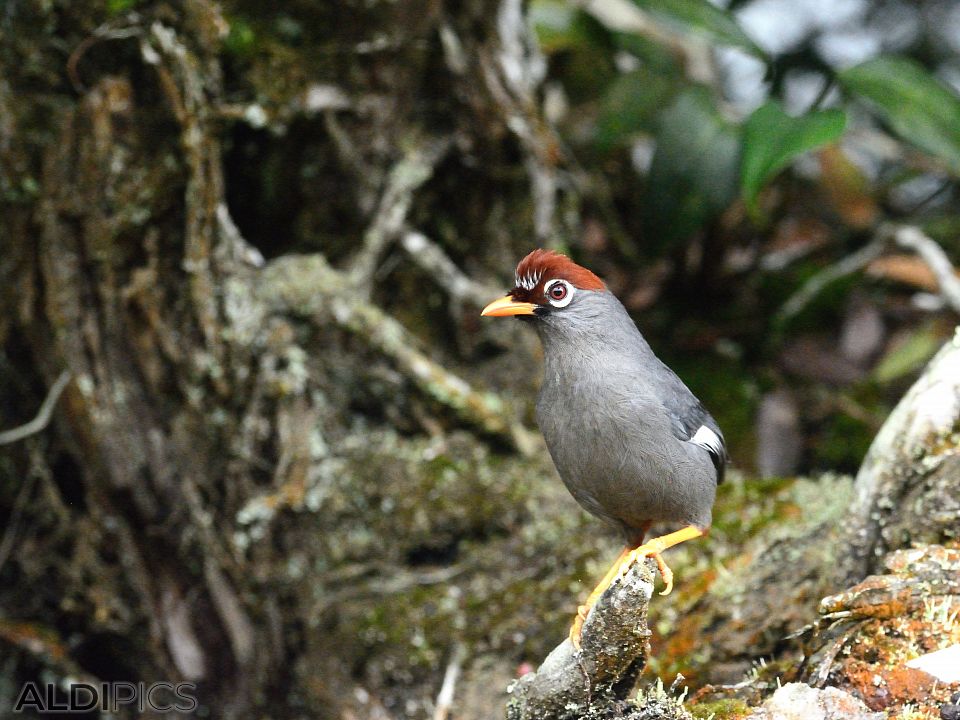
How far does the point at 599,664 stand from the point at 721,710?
36 centimetres

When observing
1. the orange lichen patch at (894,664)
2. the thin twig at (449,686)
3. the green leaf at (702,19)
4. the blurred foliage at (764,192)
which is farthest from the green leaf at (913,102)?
the thin twig at (449,686)

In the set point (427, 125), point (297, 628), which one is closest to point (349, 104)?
point (427, 125)

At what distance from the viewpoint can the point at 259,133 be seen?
4469mm

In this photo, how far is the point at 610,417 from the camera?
2988mm

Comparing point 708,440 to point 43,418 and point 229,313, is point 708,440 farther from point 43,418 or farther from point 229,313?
point 43,418

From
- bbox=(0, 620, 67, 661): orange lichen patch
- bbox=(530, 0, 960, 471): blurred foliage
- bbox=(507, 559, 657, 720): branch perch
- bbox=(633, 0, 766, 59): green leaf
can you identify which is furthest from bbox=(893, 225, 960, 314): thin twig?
bbox=(0, 620, 67, 661): orange lichen patch

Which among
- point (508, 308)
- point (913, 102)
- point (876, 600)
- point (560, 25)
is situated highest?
point (560, 25)

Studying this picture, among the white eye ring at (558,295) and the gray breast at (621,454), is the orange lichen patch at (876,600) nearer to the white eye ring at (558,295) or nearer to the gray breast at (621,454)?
the gray breast at (621,454)

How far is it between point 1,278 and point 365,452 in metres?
1.72

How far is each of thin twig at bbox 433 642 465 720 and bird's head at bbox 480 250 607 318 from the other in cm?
159

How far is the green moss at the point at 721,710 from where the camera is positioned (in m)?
2.71

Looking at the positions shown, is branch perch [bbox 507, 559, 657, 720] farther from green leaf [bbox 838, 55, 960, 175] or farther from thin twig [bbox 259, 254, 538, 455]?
green leaf [bbox 838, 55, 960, 175]

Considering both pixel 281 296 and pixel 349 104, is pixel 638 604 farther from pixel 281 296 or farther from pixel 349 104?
pixel 349 104

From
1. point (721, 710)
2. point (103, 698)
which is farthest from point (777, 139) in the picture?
point (103, 698)
